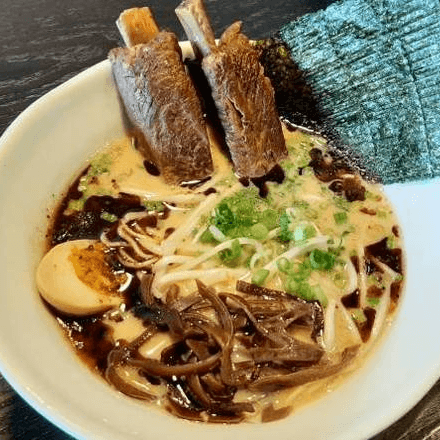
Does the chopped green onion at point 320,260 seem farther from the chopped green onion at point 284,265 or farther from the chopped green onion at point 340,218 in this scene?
the chopped green onion at point 340,218

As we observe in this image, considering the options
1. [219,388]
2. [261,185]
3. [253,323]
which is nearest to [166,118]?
[261,185]

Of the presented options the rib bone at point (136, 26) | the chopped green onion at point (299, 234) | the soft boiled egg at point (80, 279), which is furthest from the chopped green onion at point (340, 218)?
the rib bone at point (136, 26)

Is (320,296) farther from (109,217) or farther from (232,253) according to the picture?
(109,217)

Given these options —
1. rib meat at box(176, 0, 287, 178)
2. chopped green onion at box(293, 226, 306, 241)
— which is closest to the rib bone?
Result: rib meat at box(176, 0, 287, 178)

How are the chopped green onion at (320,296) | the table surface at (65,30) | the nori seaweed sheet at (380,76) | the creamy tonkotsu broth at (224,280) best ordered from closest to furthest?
the creamy tonkotsu broth at (224,280) → the chopped green onion at (320,296) → the nori seaweed sheet at (380,76) → the table surface at (65,30)

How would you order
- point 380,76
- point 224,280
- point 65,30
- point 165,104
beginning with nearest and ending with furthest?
point 224,280
point 165,104
point 380,76
point 65,30

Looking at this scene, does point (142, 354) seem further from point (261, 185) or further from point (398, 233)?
point (398, 233)

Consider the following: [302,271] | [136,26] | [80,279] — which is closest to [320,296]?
[302,271]
